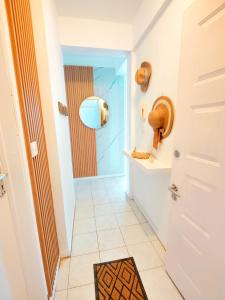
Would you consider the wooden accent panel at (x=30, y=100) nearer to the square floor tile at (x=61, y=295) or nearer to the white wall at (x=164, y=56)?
the square floor tile at (x=61, y=295)

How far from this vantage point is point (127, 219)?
84.9 inches

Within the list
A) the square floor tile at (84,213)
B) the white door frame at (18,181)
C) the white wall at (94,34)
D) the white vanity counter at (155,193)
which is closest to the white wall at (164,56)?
the white vanity counter at (155,193)

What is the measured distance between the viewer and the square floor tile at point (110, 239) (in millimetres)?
1708

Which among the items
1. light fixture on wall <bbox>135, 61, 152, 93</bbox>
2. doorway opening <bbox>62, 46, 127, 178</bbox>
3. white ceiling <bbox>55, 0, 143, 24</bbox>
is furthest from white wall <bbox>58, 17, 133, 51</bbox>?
→ doorway opening <bbox>62, 46, 127, 178</bbox>

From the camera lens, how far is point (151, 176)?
75.2 inches

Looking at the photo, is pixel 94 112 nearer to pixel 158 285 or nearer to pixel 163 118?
pixel 163 118

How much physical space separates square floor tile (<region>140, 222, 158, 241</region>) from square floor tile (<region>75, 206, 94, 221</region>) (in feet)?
2.59

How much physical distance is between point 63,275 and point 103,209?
110 cm

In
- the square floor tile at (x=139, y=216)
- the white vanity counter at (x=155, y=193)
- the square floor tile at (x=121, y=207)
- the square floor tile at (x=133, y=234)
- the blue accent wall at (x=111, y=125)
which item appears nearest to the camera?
the white vanity counter at (x=155, y=193)

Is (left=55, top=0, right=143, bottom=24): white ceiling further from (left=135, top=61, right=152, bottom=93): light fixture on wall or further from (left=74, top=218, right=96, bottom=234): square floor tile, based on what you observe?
(left=74, top=218, right=96, bottom=234): square floor tile

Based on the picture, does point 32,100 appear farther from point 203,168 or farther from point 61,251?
point 61,251

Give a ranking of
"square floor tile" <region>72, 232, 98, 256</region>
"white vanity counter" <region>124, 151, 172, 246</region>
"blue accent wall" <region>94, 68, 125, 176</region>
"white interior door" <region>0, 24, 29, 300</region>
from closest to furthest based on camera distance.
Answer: "white interior door" <region>0, 24, 29, 300</region>
"white vanity counter" <region>124, 151, 172, 246</region>
"square floor tile" <region>72, 232, 98, 256</region>
"blue accent wall" <region>94, 68, 125, 176</region>

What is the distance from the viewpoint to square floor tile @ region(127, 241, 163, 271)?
1473mm

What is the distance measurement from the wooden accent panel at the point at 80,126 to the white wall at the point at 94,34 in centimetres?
115
